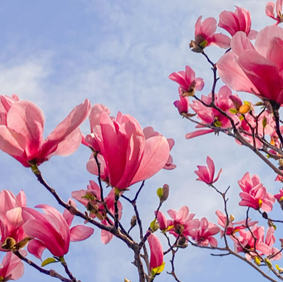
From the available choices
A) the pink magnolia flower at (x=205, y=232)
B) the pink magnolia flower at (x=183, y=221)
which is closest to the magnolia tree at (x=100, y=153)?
the pink magnolia flower at (x=183, y=221)

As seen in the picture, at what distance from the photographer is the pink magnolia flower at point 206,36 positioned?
9.11 feet

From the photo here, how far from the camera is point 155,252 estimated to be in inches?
59.1

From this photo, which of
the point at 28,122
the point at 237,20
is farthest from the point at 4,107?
the point at 237,20

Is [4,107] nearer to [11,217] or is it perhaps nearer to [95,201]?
[11,217]

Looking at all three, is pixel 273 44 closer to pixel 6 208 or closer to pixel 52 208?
pixel 52 208

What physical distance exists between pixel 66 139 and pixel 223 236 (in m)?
2.24

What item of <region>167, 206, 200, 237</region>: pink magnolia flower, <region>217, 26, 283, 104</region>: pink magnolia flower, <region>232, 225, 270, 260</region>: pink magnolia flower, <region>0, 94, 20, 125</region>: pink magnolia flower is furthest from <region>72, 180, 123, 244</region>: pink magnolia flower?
<region>232, 225, 270, 260</region>: pink magnolia flower

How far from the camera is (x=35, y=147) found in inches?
50.3

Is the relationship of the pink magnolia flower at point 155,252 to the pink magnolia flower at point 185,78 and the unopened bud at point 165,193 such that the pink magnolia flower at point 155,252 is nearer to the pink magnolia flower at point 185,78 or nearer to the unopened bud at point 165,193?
the unopened bud at point 165,193

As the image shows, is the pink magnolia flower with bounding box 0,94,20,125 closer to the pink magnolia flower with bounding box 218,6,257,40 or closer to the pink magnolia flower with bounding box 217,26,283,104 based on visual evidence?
the pink magnolia flower with bounding box 217,26,283,104

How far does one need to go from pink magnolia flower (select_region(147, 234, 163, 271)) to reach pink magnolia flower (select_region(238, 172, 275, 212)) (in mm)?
1777

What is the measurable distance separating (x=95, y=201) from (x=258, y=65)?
2.93ft

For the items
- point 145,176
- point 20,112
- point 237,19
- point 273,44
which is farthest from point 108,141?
point 237,19

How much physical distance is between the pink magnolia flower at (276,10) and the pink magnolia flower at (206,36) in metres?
0.57
